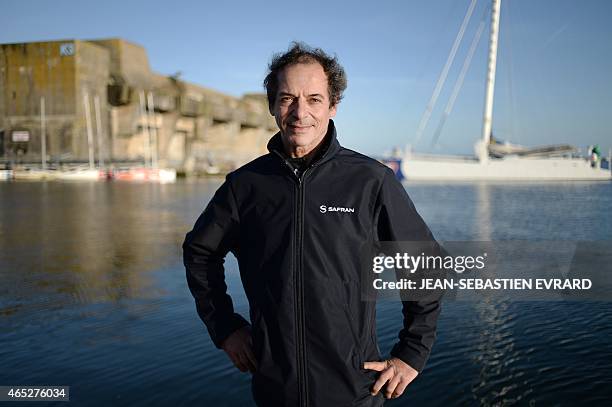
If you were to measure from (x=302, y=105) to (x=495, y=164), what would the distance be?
2113 inches

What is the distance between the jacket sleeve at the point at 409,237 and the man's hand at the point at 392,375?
3 cm

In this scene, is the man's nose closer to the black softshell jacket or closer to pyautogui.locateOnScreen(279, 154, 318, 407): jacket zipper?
the black softshell jacket

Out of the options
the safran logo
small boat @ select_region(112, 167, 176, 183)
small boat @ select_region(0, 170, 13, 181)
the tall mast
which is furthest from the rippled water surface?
the tall mast

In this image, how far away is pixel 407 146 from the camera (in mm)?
53125

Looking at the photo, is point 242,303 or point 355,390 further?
point 242,303

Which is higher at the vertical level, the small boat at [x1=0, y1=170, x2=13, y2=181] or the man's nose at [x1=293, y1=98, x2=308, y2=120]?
the man's nose at [x1=293, y1=98, x2=308, y2=120]

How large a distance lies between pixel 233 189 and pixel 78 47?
46373 millimetres

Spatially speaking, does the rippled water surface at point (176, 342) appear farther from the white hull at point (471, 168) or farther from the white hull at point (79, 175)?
the white hull at point (471, 168)

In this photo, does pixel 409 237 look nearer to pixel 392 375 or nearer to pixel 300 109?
pixel 392 375

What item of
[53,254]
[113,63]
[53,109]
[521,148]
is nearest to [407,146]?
[521,148]

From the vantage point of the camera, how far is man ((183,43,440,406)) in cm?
213

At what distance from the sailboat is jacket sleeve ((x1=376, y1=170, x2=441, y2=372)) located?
165 ft

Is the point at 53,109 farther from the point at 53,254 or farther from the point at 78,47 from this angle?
the point at 53,254

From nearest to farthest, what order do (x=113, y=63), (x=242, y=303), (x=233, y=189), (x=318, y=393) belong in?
1. (x=318, y=393)
2. (x=233, y=189)
3. (x=242, y=303)
4. (x=113, y=63)
